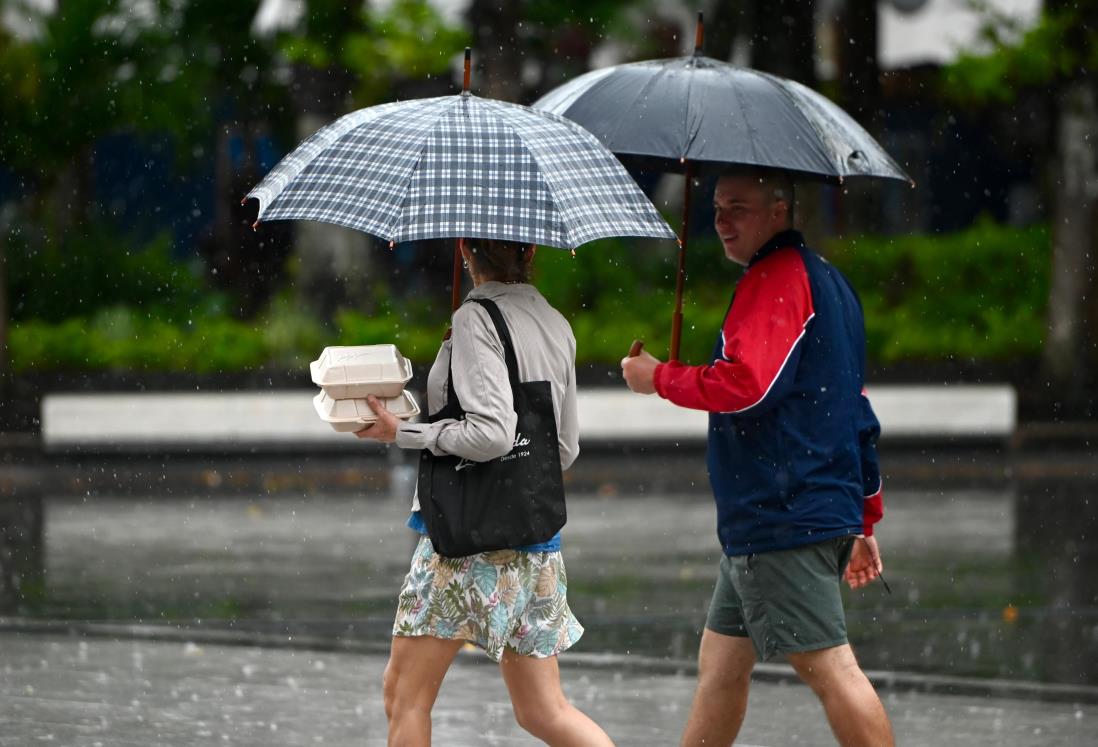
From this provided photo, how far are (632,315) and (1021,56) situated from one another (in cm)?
485

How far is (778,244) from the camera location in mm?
5133

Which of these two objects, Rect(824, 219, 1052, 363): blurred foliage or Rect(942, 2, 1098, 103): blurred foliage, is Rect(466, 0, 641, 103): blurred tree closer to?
Rect(824, 219, 1052, 363): blurred foliage

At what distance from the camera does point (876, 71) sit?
22.1 metres

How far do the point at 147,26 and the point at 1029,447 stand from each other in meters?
10.2

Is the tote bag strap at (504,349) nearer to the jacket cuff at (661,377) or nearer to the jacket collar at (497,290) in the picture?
the jacket collar at (497,290)

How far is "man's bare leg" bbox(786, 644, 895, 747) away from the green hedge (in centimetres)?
1253

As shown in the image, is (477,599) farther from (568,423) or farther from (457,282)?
(457,282)

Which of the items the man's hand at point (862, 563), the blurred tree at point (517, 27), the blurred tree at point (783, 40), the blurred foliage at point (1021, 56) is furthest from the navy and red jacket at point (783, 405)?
the blurred tree at point (783, 40)

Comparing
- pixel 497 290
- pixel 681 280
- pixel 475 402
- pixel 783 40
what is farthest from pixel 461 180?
pixel 783 40

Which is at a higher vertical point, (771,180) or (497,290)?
(771,180)

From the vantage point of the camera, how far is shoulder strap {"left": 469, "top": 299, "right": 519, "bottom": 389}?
183 inches

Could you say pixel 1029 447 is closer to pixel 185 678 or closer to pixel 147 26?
pixel 147 26

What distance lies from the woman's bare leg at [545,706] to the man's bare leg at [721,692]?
518 millimetres

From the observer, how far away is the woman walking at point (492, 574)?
462 centimetres
